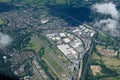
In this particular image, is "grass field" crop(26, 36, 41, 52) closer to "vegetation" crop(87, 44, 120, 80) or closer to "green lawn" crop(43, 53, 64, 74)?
"green lawn" crop(43, 53, 64, 74)

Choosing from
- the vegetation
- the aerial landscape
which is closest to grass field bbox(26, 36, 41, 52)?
the aerial landscape

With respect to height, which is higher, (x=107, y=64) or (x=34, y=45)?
(x=34, y=45)

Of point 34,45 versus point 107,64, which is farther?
point 34,45

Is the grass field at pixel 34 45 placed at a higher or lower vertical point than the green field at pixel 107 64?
higher

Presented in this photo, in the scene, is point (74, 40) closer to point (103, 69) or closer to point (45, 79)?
point (103, 69)

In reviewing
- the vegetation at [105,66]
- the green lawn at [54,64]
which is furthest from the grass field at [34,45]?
the vegetation at [105,66]

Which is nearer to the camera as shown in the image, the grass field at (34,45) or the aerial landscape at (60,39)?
the aerial landscape at (60,39)

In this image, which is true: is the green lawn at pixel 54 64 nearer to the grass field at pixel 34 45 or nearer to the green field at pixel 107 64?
the grass field at pixel 34 45

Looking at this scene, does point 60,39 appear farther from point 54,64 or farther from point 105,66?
point 105,66

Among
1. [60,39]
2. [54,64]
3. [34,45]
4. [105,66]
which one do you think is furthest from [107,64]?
[34,45]
